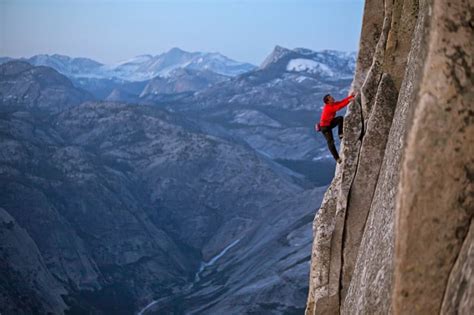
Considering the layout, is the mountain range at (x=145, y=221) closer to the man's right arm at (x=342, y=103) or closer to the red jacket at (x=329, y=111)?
the red jacket at (x=329, y=111)

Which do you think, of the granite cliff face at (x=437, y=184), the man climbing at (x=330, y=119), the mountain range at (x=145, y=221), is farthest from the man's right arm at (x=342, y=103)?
the mountain range at (x=145, y=221)

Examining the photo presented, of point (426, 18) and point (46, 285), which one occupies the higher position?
point (426, 18)

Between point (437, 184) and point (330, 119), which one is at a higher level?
point (330, 119)

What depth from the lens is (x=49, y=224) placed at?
405 ft

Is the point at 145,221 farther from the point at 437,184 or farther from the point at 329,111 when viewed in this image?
the point at 437,184

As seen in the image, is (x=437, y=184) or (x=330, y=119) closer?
(x=437, y=184)

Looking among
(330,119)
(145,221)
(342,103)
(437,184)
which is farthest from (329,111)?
(145,221)

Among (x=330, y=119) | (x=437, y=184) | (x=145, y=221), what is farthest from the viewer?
(x=145, y=221)

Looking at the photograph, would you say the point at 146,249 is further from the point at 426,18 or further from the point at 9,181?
the point at 426,18

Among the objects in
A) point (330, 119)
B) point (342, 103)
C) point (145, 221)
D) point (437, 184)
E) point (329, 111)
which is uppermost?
point (342, 103)

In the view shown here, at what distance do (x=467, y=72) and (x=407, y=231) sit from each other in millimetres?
2196

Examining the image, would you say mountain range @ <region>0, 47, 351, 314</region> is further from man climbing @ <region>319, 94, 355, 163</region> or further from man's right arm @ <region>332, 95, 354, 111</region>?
man's right arm @ <region>332, 95, 354, 111</region>

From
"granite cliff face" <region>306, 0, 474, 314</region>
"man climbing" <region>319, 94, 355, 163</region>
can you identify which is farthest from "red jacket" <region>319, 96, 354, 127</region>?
"granite cliff face" <region>306, 0, 474, 314</region>

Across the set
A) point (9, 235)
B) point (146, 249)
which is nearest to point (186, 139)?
point (146, 249)
